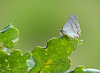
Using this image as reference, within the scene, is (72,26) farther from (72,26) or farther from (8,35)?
(8,35)

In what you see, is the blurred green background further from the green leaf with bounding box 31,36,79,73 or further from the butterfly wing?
the green leaf with bounding box 31,36,79,73

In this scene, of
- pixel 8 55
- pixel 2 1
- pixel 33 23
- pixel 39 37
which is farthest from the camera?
pixel 2 1

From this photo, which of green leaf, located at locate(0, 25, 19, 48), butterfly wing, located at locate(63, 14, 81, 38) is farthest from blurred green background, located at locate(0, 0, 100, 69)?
green leaf, located at locate(0, 25, 19, 48)

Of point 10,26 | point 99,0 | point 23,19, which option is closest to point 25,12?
point 23,19

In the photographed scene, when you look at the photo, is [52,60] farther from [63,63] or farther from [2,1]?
[2,1]

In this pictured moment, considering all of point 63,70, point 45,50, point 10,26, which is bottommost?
point 63,70

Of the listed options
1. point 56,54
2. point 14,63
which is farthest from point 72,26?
point 14,63

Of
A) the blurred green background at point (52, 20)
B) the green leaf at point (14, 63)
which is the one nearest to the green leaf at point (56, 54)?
the green leaf at point (14, 63)

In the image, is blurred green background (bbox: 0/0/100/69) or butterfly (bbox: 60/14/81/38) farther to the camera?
blurred green background (bbox: 0/0/100/69)
